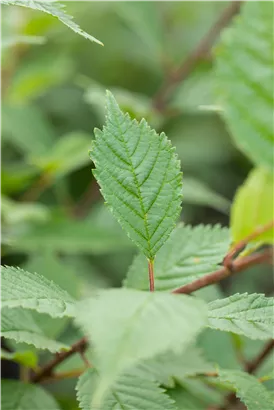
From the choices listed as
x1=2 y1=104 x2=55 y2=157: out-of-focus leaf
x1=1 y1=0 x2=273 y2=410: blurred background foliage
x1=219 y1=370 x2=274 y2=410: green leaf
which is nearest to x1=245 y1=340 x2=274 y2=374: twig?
x1=1 y1=0 x2=273 y2=410: blurred background foliage

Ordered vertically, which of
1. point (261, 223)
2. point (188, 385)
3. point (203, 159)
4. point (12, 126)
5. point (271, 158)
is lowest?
point (188, 385)

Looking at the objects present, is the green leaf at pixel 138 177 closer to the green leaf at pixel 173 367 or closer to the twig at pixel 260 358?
the green leaf at pixel 173 367

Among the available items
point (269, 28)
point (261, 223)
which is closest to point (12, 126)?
point (269, 28)

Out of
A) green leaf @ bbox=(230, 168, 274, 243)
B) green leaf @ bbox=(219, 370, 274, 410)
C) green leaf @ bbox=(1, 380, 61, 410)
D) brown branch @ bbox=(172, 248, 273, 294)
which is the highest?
green leaf @ bbox=(230, 168, 274, 243)

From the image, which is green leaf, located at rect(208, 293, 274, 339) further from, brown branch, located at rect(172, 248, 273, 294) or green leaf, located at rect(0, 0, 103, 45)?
green leaf, located at rect(0, 0, 103, 45)

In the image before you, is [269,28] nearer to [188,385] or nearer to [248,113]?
[248,113]

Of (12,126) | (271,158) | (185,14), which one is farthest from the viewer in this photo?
(185,14)

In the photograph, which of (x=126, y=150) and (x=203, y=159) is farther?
(x=203, y=159)

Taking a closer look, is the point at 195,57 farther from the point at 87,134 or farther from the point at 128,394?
the point at 128,394
